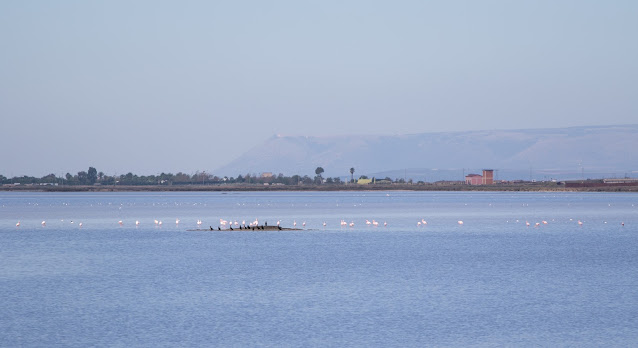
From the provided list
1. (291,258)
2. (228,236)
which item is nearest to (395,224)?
(228,236)

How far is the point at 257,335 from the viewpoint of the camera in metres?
27.3

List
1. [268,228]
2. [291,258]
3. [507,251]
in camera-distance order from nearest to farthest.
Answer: [291,258], [507,251], [268,228]

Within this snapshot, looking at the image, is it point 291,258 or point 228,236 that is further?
point 228,236

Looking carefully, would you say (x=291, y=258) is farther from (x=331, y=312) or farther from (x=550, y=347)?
(x=550, y=347)

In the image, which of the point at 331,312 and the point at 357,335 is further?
the point at 331,312

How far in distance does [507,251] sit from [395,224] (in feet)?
115

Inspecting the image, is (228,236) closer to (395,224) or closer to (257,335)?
(395,224)

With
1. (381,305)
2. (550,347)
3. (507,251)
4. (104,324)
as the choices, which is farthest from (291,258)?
(550,347)

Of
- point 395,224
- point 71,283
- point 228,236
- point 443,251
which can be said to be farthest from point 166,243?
point 395,224

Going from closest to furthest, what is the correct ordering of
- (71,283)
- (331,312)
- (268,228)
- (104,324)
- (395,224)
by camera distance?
(104,324)
(331,312)
(71,283)
(268,228)
(395,224)

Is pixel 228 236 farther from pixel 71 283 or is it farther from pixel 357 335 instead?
pixel 357 335

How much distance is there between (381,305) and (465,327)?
15.9 feet


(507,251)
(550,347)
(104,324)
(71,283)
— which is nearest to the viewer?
(550,347)

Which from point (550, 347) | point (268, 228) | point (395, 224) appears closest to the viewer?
point (550, 347)
